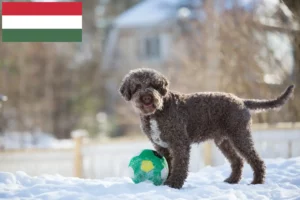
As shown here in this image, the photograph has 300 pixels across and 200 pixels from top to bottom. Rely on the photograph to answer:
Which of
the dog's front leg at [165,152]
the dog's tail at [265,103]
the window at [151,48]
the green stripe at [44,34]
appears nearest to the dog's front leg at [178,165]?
the dog's front leg at [165,152]

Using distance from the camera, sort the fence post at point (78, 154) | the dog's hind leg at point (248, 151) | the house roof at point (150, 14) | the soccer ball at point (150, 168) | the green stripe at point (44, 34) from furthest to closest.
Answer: the house roof at point (150, 14), the fence post at point (78, 154), the green stripe at point (44, 34), the dog's hind leg at point (248, 151), the soccer ball at point (150, 168)

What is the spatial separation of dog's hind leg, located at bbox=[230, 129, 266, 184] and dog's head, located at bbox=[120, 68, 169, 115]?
2.91 ft

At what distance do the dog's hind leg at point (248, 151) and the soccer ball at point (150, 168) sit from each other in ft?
2.46

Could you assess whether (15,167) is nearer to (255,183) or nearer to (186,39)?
(255,183)

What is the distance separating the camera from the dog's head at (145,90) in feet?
14.7

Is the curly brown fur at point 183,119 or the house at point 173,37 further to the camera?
the house at point 173,37

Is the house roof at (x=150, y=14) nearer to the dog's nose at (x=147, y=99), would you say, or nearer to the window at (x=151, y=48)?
the window at (x=151, y=48)

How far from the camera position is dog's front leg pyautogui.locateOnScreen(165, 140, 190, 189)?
4613mm

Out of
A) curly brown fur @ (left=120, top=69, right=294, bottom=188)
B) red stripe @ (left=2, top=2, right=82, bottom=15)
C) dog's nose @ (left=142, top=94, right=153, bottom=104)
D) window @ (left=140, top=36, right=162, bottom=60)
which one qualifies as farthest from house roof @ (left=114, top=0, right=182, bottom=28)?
dog's nose @ (left=142, top=94, right=153, bottom=104)

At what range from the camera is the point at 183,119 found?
189 inches

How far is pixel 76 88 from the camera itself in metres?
20.6

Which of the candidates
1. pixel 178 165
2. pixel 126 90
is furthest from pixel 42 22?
pixel 178 165

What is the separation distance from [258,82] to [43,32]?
267 inches

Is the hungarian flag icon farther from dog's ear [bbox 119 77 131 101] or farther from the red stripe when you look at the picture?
dog's ear [bbox 119 77 131 101]
